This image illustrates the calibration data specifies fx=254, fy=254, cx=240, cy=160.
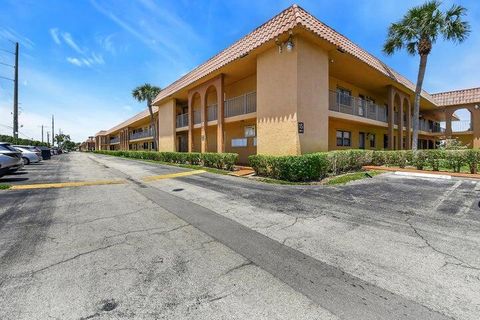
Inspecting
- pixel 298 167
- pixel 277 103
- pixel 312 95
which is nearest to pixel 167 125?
pixel 277 103

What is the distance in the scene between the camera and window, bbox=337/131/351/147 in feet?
64.8

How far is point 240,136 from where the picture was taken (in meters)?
19.7

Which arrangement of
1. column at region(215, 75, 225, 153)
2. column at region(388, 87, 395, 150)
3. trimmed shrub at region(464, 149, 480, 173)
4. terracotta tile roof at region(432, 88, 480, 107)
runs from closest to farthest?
trimmed shrub at region(464, 149, 480, 173) → column at region(215, 75, 225, 153) → column at region(388, 87, 395, 150) → terracotta tile roof at region(432, 88, 480, 107)

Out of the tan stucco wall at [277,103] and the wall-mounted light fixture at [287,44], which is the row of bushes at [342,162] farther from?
the wall-mounted light fixture at [287,44]

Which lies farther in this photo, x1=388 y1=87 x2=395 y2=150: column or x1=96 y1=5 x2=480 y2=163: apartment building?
x1=388 y1=87 x2=395 y2=150: column

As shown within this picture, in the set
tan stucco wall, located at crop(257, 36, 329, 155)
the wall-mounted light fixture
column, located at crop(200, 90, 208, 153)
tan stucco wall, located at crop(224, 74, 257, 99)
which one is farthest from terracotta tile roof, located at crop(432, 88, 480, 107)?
column, located at crop(200, 90, 208, 153)

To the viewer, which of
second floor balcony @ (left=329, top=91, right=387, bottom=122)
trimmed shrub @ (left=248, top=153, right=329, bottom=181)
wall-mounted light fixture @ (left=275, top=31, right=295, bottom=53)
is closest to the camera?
trimmed shrub @ (left=248, top=153, right=329, bottom=181)

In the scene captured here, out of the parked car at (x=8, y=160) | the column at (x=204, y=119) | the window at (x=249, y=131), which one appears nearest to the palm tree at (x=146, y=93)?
the column at (x=204, y=119)

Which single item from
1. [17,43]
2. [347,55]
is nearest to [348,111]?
[347,55]

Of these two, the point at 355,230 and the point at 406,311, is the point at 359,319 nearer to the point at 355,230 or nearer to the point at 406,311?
the point at 406,311

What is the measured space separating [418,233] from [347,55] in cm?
1260

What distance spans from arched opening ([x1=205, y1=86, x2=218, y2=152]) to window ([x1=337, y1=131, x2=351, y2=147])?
31.7ft

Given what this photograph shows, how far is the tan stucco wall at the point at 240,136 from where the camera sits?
1850cm

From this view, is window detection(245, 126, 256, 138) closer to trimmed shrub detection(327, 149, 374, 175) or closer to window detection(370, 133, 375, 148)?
trimmed shrub detection(327, 149, 374, 175)
